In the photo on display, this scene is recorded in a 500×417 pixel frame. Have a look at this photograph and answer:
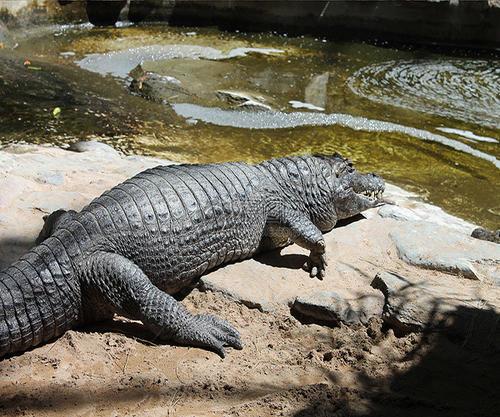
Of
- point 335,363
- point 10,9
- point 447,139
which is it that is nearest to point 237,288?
point 335,363

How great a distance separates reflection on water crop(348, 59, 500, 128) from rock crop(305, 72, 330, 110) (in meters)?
0.43

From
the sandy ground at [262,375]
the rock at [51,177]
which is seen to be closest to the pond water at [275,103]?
the rock at [51,177]

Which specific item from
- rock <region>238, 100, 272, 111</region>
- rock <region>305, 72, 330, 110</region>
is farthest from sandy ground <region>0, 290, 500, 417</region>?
rock <region>305, 72, 330, 110</region>

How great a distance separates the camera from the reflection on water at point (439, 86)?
8.77 m

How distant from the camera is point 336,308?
13.0 feet

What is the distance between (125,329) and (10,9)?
9328 millimetres

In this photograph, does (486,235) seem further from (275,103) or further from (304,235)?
(275,103)

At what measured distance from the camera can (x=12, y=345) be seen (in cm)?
339

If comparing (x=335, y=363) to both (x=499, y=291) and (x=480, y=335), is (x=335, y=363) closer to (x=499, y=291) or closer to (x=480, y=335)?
(x=480, y=335)

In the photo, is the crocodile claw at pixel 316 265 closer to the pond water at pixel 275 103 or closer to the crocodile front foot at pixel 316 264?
the crocodile front foot at pixel 316 264

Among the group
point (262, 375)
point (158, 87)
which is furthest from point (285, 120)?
point (262, 375)

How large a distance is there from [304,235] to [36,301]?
2.02 metres

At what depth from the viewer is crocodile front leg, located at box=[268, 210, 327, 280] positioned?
14.9 ft

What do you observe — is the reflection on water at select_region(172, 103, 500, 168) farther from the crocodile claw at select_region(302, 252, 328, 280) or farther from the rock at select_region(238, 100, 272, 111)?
the crocodile claw at select_region(302, 252, 328, 280)
